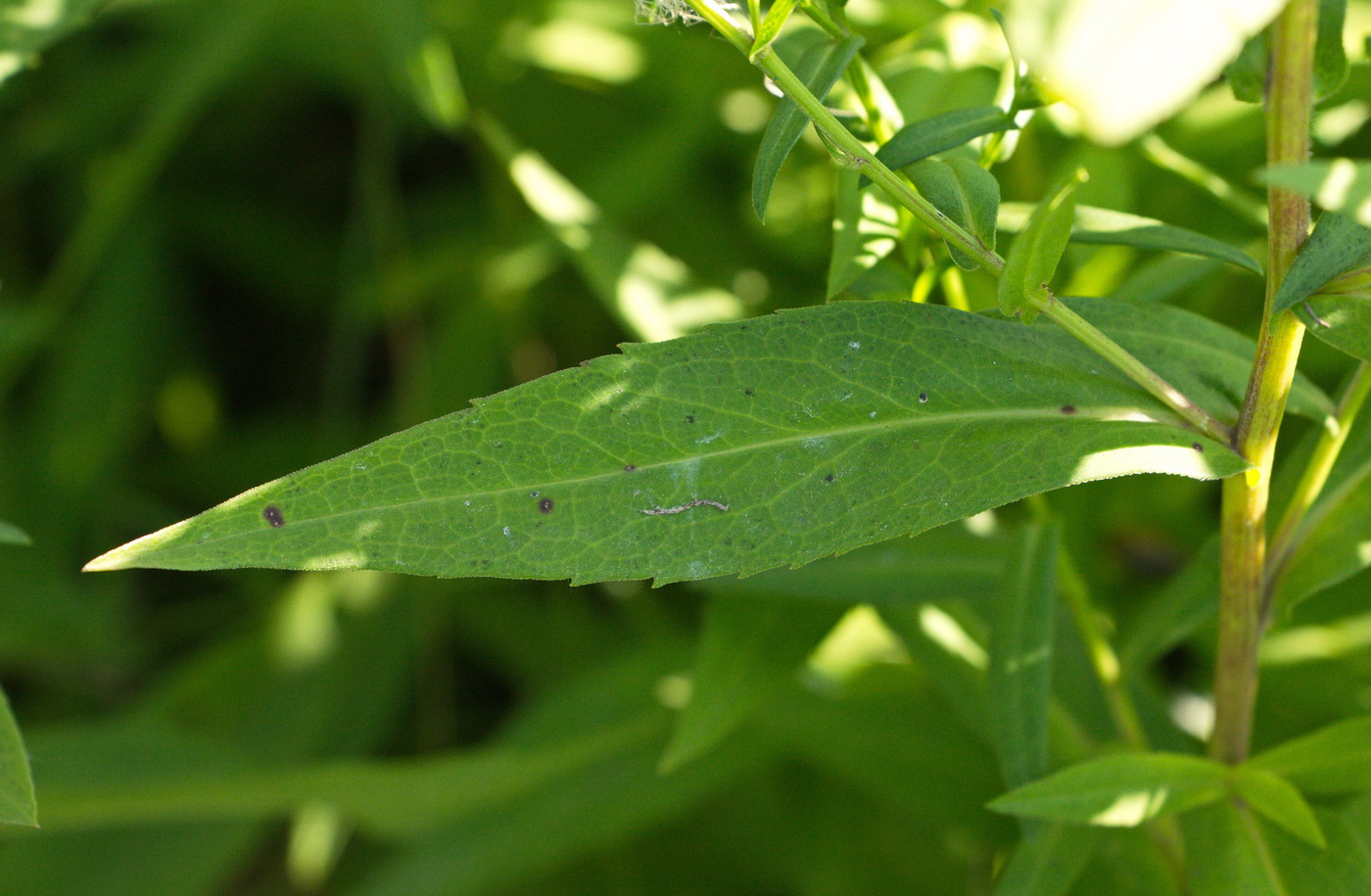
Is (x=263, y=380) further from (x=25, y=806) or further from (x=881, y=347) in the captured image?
(x=881, y=347)

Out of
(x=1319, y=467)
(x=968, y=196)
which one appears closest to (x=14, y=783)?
(x=968, y=196)

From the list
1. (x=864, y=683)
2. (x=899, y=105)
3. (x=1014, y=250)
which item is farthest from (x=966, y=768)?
(x=1014, y=250)

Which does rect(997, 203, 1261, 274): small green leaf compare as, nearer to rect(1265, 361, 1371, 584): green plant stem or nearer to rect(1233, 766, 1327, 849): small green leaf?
rect(1265, 361, 1371, 584): green plant stem

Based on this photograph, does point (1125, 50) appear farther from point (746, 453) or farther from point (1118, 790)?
point (1118, 790)

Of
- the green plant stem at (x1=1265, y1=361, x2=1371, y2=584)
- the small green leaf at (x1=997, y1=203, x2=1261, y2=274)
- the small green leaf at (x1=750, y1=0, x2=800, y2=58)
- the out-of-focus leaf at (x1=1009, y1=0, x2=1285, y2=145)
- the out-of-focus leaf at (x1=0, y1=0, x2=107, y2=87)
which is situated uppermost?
the out-of-focus leaf at (x1=1009, y1=0, x2=1285, y2=145)

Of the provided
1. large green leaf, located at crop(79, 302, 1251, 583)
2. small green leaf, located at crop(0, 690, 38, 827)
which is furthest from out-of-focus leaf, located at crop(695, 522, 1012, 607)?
small green leaf, located at crop(0, 690, 38, 827)

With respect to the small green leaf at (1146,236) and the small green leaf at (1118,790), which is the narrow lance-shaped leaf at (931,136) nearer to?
the small green leaf at (1146,236)
